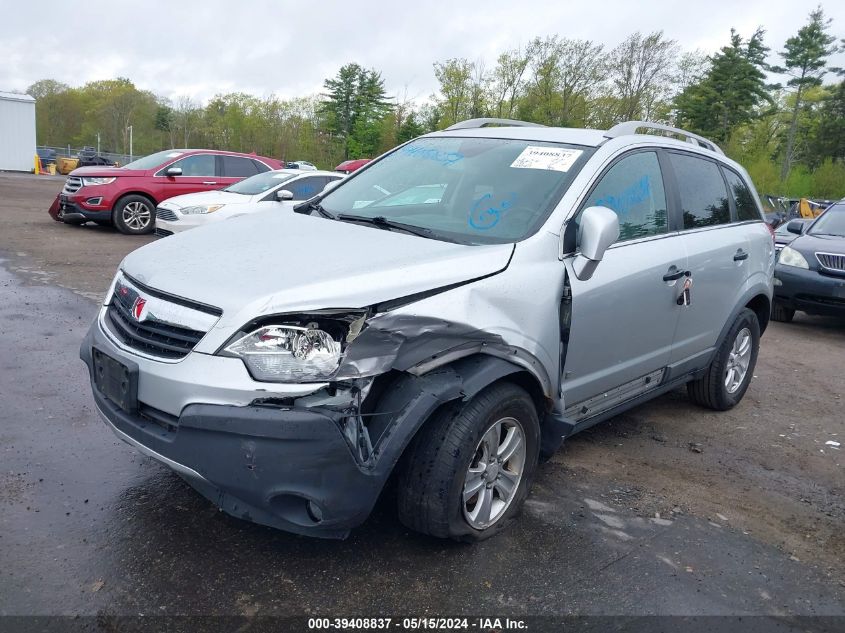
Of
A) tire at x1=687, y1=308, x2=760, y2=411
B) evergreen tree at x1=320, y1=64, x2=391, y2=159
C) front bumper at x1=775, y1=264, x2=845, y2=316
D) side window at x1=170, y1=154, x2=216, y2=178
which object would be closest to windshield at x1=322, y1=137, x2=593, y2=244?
tire at x1=687, y1=308, x2=760, y2=411

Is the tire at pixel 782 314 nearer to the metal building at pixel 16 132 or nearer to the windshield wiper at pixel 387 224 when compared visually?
the windshield wiper at pixel 387 224

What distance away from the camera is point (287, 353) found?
2.63 m

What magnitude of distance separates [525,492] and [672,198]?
2095mm

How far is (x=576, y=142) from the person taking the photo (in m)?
3.96

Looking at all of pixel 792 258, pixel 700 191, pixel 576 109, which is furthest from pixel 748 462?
pixel 576 109

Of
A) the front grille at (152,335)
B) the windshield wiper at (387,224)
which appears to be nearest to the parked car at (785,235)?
the windshield wiper at (387,224)

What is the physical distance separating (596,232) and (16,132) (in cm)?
3920

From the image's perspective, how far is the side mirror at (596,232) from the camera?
3.24 m

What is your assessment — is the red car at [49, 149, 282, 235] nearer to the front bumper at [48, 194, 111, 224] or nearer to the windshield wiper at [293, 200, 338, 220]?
the front bumper at [48, 194, 111, 224]

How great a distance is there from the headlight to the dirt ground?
6.09ft

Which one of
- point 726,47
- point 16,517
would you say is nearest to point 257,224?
point 16,517

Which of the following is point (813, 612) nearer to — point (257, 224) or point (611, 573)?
point (611, 573)

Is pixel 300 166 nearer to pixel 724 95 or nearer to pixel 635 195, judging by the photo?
pixel 635 195

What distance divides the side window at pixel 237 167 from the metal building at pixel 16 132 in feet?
88.9
